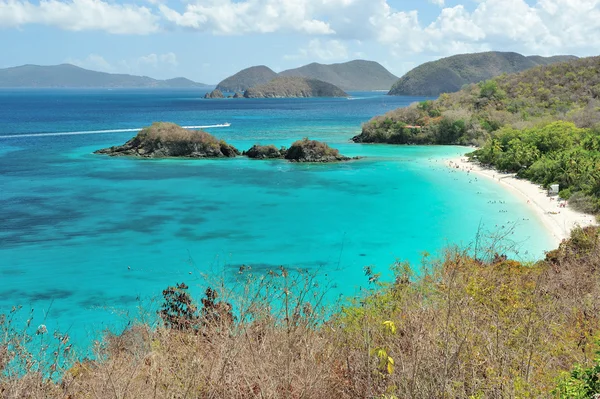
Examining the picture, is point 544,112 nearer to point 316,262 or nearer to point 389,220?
point 389,220

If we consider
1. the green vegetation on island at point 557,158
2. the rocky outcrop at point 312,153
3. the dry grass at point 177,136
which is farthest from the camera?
the dry grass at point 177,136

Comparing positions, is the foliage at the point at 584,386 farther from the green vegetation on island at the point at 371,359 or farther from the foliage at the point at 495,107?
the foliage at the point at 495,107

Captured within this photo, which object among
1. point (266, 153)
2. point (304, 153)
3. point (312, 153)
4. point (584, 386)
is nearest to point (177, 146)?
point (266, 153)

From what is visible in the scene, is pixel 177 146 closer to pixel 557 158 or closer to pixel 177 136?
pixel 177 136

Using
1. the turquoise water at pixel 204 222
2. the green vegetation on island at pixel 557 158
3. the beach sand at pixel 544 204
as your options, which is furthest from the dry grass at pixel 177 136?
the green vegetation on island at pixel 557 158

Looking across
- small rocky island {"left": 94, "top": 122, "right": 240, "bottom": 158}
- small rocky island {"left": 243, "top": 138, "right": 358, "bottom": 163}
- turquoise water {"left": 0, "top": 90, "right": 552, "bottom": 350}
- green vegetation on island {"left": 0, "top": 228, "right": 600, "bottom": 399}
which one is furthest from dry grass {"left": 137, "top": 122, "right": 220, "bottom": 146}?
green vegetation on island {"left": 0, "top": 228, "right": 600, "bottom": 399}

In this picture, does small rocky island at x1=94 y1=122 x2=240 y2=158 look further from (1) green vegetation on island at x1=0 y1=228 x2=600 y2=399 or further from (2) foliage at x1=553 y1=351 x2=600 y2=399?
(2) foliage at x1=553 y1=351 x2=600 y2=399
